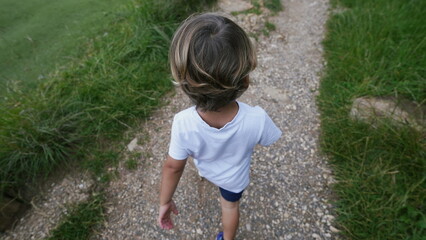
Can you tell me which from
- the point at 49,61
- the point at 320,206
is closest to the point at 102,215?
the point at 320,206

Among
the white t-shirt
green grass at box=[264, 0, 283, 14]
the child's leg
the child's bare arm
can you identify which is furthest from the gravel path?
green grass at box=[264, 0, 283, 14]

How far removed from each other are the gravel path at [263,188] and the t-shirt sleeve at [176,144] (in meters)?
0.88

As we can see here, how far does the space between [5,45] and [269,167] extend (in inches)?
134

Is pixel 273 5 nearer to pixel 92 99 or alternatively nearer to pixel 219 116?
pixel 92 99

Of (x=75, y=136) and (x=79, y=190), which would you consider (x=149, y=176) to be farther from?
(x=75, y=136)

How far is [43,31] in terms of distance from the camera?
130 inches

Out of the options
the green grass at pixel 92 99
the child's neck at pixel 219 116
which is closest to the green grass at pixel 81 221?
the green grass at pixel 92 99

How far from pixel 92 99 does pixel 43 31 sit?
5.74 ft

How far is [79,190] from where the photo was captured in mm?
1853

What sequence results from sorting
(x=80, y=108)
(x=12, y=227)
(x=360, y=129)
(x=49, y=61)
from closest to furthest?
(x=12, y=227)
(x=360, y=129)
(x=80, y=108)
(x=49, y=61)

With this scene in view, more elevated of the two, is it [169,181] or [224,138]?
[224,138]

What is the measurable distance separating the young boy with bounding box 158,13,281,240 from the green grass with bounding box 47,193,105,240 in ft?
2.58

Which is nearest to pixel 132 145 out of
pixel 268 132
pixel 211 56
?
pixel 268 132

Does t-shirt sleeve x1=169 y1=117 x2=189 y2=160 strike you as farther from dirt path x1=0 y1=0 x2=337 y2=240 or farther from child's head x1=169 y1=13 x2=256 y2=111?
dirt path x1=0 y1=0 x2=337 y2=240
